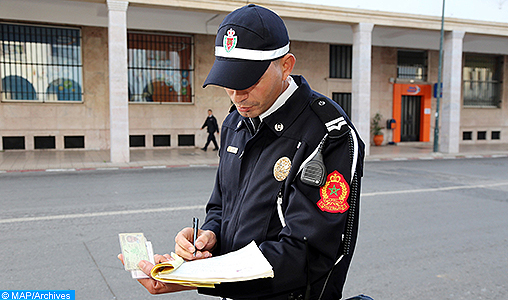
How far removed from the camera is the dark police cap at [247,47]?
4.60 feet

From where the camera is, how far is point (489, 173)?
11.9 m

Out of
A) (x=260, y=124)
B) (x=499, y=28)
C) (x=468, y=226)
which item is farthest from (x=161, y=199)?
(x=499, y=28)

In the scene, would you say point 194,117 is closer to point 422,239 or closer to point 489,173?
point 489,173

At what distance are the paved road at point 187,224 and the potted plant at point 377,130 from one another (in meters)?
10.6

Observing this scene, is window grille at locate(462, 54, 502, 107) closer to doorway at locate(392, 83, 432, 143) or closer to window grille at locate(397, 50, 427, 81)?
window grille at locate(397, 50, 427, 81)

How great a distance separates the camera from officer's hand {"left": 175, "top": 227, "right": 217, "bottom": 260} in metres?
1.64

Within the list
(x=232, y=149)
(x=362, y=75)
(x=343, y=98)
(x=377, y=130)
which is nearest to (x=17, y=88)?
(x=362, y=75)

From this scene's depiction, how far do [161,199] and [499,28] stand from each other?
1732cm

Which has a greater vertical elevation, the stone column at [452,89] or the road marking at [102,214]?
the stone column at [452,89]

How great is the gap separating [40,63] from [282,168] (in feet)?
58.2

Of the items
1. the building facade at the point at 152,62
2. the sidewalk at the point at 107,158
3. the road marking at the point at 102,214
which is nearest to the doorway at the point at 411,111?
the building facade at the point at 152,62

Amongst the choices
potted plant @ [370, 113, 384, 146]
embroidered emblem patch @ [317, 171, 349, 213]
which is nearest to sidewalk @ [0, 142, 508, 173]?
potted plant @ [370, 113, 384, 146]

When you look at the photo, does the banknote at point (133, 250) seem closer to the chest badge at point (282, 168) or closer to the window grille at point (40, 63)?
the chest badge at point (282, 168)

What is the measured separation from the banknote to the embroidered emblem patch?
0.66 m
